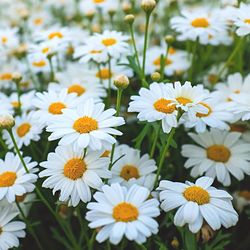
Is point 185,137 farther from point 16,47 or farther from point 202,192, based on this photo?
point 16,47

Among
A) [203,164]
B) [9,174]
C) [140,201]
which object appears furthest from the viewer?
[203,164]

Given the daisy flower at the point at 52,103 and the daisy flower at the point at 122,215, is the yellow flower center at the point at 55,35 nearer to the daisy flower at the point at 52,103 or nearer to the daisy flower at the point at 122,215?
the daisy flower at the point at 52,103

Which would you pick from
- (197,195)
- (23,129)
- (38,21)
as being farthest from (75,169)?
(38,21)

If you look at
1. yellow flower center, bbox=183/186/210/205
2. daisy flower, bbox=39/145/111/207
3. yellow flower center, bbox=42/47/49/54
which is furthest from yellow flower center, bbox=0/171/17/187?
yellow flower center, bbox=42/47/49/54

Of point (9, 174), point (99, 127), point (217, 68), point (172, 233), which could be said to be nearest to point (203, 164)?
point (172, 233)

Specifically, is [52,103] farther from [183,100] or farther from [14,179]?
[183,100]

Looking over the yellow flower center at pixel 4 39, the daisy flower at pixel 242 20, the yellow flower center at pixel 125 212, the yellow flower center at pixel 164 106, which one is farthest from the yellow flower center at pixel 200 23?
the yellow flower center at pixel 125 212
